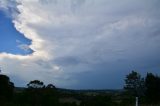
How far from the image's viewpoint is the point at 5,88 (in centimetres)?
8200

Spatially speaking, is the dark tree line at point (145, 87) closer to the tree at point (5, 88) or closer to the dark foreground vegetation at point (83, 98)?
the dark foreground vegetation at point (83, 98)

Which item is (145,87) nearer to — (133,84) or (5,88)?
(133,84)

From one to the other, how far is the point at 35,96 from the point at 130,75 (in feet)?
94.4

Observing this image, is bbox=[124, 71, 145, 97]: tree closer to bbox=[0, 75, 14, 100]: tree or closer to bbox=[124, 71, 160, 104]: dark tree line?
bbox=[124, 71, 160, 104]: dark tree line

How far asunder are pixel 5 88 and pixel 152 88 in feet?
103

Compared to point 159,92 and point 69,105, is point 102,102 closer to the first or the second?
point 69,105

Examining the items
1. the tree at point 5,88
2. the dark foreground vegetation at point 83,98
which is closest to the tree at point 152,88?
the dark foreground vegetation at point 83,98

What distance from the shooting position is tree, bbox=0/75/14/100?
78875mm

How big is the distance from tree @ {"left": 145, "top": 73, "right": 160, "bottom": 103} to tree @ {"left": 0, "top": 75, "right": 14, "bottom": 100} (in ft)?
94.7

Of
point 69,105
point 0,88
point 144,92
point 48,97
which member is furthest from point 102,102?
point 0,88

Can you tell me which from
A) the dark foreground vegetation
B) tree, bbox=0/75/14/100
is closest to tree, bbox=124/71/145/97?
the dark foreground vegetation

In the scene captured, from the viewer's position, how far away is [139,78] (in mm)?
92688

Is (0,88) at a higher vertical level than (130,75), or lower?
lower

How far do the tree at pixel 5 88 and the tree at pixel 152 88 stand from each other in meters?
28.9
